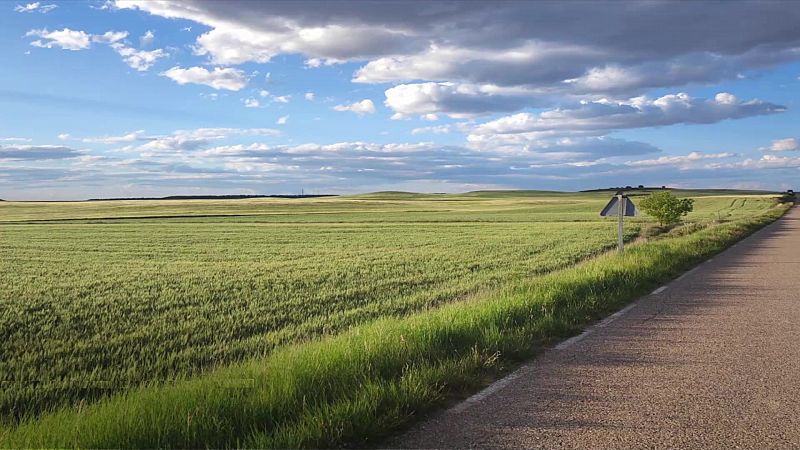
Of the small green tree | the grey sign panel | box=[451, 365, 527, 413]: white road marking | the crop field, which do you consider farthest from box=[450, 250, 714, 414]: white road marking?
the small green tree

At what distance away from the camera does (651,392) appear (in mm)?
5477

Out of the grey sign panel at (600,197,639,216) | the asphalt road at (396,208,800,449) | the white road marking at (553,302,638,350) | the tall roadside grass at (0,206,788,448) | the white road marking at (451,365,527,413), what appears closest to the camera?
the tall roadside grass at (0,206,788,448)

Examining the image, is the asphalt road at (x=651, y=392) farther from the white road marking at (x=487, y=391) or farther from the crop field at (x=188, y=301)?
the crop field at (x=188, y=301)

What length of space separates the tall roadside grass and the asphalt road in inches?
12.5

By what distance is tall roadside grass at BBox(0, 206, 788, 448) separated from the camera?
4301 millimetres

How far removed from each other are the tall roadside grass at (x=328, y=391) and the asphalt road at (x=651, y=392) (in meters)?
0.32

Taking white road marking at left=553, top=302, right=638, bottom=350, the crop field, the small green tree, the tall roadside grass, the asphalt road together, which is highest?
the small green tree

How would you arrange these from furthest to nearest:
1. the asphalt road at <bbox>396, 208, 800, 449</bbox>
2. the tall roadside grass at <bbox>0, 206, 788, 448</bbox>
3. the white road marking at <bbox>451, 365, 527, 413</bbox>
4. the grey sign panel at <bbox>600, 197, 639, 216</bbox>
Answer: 1. the grey sign panel at <bbox>600, 197, 639, 216</bbox>
2. the white road marking at <bbox>451, 365, 527, 413</bbox>
3. the asphalt road at <bbox>396, 208, 800, 449</bbox>
4. the tall roadside grass at <bbox>0, 206, 788, 448</bbox>

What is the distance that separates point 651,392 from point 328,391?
2.70 m

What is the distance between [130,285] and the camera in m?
16.1

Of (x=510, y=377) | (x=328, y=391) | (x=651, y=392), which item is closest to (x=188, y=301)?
(x=328, y=391)

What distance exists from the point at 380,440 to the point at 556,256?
20.4 metres

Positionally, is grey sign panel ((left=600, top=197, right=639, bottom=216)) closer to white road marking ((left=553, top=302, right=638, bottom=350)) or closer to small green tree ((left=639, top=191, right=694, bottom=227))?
white road marking ((left=553, top=302, right=638, bottom=350))

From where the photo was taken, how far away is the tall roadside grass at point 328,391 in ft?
14.1
